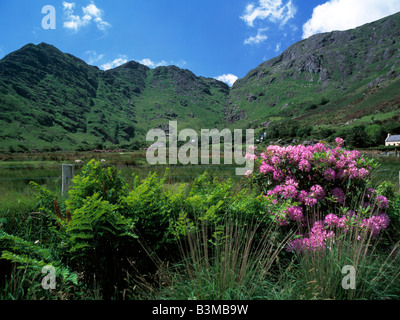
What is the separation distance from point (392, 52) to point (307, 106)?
98511 millimetres

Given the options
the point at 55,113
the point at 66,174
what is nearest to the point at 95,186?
the point at 66,174

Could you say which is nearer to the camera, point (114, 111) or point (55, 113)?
point (55, 113)

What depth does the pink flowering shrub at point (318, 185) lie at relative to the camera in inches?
127

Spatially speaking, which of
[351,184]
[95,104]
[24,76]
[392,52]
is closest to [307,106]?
[392,52]

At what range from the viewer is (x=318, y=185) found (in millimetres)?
3404

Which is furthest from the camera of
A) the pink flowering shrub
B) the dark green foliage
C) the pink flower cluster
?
the pink flowering shrub

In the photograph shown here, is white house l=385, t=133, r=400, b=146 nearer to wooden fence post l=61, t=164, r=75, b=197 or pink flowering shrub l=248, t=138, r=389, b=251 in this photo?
pink flowering shrub l=248, t=138, r=389, b=251

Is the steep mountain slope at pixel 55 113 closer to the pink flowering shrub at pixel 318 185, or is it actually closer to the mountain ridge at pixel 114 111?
the mountain ridge at pixel 114 111

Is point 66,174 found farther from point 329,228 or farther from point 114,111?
point 114,111

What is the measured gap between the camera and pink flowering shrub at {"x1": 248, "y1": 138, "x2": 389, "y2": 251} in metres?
3.24

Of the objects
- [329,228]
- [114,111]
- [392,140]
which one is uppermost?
[114,111]

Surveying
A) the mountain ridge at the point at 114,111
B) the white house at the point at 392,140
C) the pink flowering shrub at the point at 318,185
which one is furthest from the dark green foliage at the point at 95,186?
the white house at the point at 392,140

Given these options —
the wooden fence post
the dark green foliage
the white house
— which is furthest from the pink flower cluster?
the white house
